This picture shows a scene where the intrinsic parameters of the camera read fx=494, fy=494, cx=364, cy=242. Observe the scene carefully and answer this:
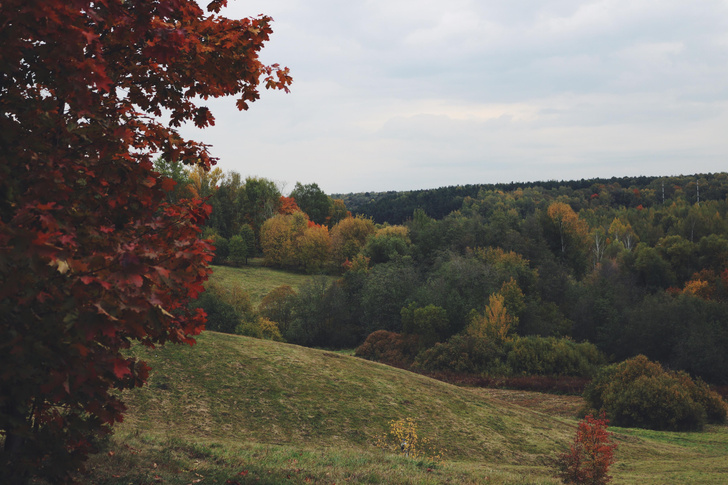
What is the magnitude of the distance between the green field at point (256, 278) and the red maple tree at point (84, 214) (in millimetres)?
64086

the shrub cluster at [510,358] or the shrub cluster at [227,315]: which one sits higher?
the shrub cluster at [227,315]

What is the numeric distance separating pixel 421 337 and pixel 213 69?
178 feet

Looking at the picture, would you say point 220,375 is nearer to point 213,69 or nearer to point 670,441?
point 213,69

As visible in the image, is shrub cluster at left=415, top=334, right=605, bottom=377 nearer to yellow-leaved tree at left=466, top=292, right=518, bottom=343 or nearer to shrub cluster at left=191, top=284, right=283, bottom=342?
yellow-leaved tree at left=466, top=292, right=518, bottom=343

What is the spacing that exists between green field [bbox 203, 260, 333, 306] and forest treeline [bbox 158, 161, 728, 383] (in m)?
2.95

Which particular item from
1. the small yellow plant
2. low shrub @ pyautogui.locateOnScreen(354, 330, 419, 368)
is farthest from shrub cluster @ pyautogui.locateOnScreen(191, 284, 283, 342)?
the small yellow plant

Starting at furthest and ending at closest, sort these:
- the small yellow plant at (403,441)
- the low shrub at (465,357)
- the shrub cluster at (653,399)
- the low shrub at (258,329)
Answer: the low shrub at (258,329) < the low shrub at (465,357) < the shrub cluster at (653,399) < the small yellow plant at (403,441)

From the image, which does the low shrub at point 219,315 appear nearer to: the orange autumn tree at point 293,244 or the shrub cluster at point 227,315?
the shrub cluster at point 227,315

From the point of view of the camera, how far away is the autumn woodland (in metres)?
3.62

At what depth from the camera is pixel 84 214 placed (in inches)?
166

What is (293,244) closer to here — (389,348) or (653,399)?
(389,348)

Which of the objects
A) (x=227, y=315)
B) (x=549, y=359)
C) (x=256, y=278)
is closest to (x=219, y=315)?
(x=227, y=315)

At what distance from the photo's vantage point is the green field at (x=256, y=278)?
70.7 meters

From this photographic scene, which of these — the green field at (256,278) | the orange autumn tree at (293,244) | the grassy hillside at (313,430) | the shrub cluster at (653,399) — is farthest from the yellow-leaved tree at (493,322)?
the orange autumn tree at (293,244)
